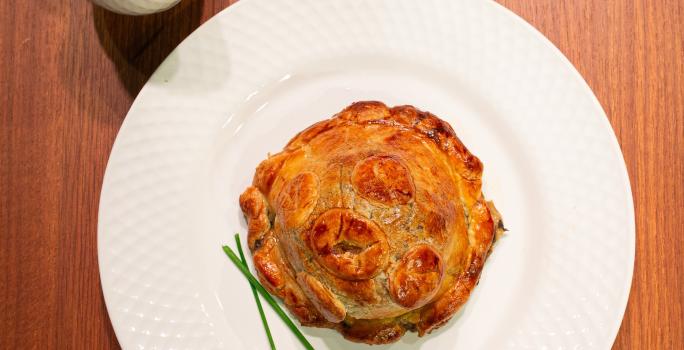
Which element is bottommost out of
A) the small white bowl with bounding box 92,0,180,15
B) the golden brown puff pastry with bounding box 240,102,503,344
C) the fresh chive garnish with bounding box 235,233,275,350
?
the fresh chive garnish with bounding box 235,233,275,350

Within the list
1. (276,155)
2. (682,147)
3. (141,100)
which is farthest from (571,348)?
(141,100)

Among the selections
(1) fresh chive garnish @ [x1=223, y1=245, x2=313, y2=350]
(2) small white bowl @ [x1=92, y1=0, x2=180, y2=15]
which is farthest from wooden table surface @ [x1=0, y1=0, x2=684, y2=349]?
(1) fresh chive garnish @ [x1=223, y1=245, x2=313, y2=350]

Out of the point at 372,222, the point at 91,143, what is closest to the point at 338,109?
the point at 372,222

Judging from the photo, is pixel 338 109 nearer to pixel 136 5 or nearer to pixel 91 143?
pixel 136 5

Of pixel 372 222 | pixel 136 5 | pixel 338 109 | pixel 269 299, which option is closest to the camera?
pixel 372 222

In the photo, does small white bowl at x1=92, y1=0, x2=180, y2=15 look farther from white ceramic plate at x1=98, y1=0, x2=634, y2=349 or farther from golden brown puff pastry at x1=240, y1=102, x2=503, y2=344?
golden brown puff pastry at x1=240, y1=102, x2=503, y2=344

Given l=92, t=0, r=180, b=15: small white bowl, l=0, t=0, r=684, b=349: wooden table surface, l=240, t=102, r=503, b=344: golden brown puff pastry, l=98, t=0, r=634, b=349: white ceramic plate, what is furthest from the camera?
l=0, t=0, r=684, b=349: wooden table surface

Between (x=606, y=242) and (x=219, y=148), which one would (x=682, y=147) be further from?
(x=219, y=148)
